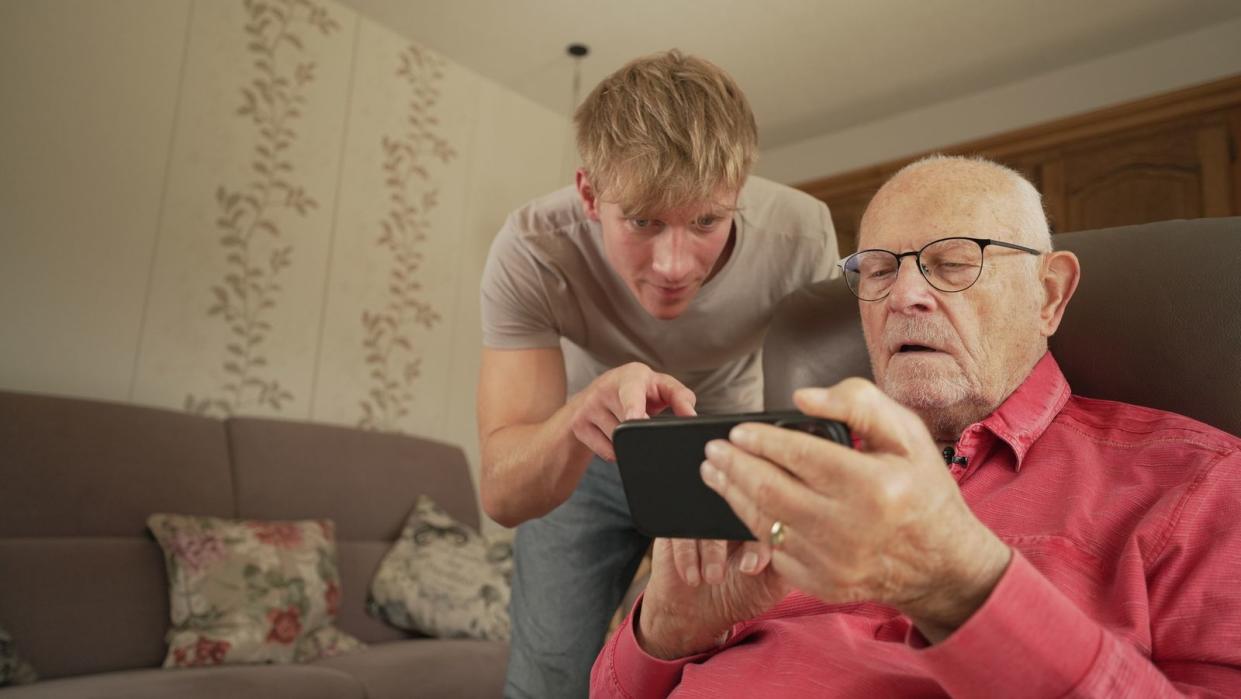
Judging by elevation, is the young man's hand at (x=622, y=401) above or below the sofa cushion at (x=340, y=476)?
above

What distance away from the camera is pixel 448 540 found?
2.86m

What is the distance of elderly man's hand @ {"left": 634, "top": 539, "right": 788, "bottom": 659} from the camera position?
78 centimetres

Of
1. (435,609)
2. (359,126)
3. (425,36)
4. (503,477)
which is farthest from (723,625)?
(425,36)

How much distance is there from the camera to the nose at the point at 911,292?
41.9 inches

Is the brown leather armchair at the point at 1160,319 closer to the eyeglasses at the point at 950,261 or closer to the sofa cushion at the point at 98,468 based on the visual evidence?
the eyeglasses at the point at 950,261

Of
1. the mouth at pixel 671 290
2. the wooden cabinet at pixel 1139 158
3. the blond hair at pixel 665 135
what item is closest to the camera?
the blond hair at pixel 665 135

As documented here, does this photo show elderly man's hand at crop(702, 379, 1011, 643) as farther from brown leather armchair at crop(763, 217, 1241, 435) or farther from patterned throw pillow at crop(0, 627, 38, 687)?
patterned throw pillow at crop(0, 627, 38, 687)

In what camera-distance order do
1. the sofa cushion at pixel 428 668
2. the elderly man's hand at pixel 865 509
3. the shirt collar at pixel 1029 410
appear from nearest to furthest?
the elderly man's hand at pixel 865 509
the shirt collar at pixel 1029 410
the sofa cushion at pixel 428 668

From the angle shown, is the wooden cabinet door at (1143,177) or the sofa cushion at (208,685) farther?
the wooden cabinet door at (1143,177)

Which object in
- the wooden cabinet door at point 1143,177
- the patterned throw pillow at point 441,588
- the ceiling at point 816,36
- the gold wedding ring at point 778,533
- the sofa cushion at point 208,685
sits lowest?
the sofa cushion at point 208,685

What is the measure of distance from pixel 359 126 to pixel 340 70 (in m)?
0.23

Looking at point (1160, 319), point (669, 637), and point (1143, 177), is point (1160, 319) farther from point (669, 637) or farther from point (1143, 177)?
point (1143, 177)

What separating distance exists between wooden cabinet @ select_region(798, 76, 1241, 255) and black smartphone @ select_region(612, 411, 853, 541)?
3208 mm

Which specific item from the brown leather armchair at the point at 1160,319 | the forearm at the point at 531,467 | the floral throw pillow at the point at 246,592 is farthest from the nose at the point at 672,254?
the floral throw pillow at the point at 246,592
